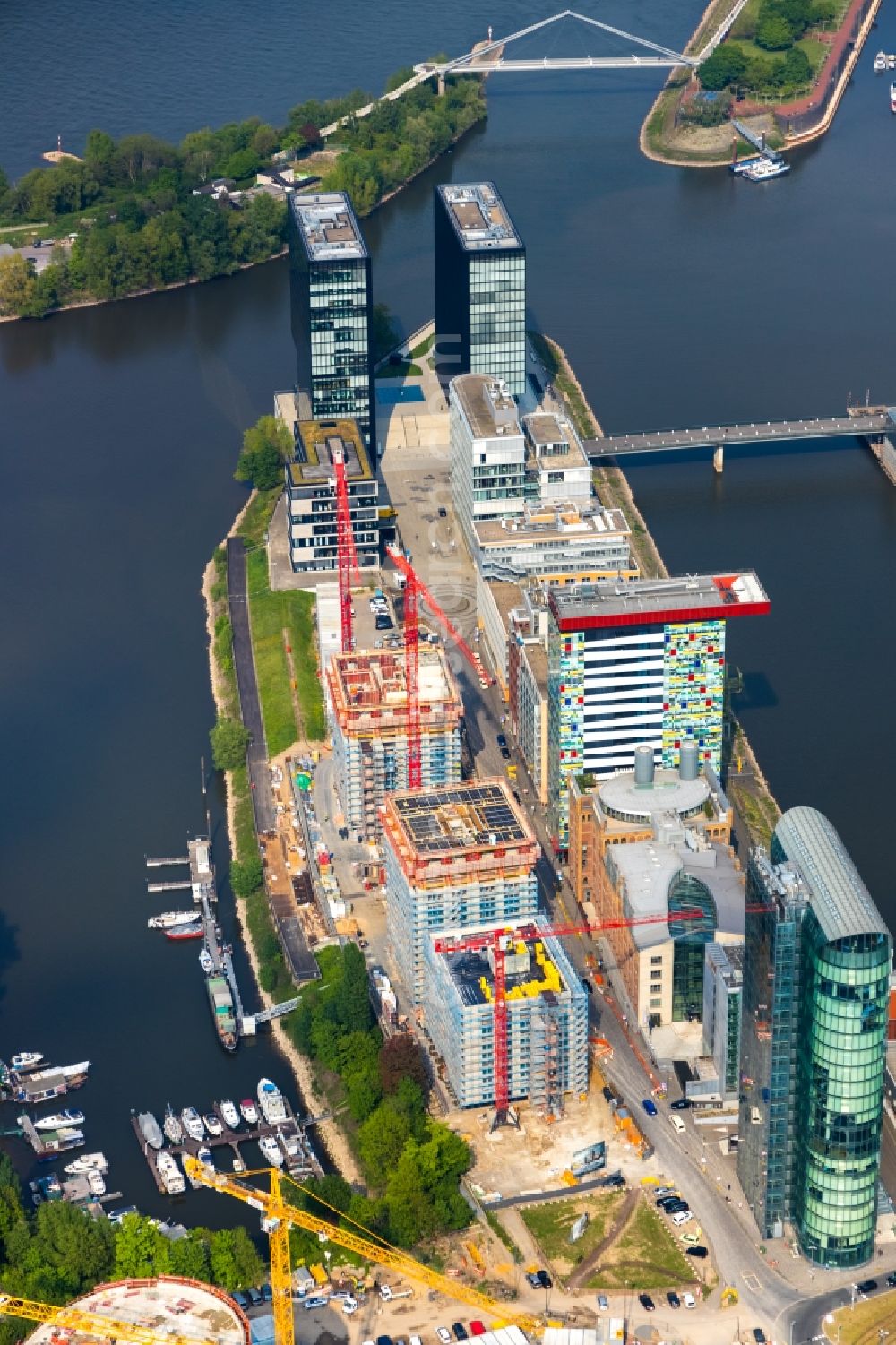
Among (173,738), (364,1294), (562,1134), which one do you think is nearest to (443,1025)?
(562,1134)

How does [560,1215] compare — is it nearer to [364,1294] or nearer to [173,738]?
[364,1294]

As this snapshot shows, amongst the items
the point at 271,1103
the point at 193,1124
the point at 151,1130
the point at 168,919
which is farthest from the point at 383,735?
the point at 151,1130

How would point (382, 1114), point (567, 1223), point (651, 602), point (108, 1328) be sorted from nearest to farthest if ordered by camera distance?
1. point (108, 1328)
2. point (567, 1223)
3. point (382, 1114)
4. point (651, 602)

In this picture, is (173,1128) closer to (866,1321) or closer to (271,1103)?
(271,1103)

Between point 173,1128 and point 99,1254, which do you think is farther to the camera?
point 173,1128

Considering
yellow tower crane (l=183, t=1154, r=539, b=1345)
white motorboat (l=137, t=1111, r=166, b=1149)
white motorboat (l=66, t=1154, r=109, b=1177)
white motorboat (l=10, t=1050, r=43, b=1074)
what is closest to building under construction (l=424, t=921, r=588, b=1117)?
yellow tower crane (l=183, t=1154, r=539, b=1345)

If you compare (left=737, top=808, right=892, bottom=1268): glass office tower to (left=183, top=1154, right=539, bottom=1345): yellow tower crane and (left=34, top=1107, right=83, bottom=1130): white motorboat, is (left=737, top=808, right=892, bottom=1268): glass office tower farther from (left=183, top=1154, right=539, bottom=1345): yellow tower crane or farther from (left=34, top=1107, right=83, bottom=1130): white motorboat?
(left=34, top=1107, right=83, bottom=1130): white motorboat

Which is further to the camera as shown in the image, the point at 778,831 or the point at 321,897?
the point at 321,897
